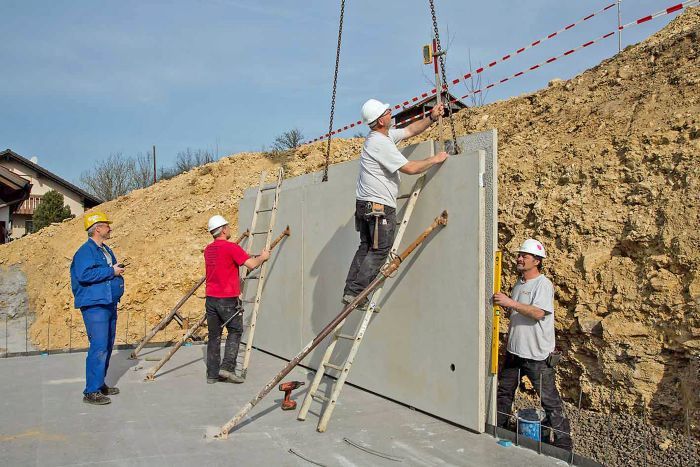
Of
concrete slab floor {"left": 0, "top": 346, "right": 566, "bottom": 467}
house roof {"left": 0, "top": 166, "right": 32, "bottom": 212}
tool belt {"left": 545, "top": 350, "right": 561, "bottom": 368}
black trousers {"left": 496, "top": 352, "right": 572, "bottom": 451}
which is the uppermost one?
house roof {"left": 0, "top": 166, "right": 32, "bottom": 212}

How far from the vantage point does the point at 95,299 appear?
593cm

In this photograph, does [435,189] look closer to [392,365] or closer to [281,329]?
[392,365]

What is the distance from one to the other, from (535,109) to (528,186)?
2229 mm

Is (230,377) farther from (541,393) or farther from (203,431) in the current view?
(541,393)

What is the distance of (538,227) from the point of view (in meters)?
6.17

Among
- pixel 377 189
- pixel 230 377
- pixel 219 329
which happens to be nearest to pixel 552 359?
pixel 377 189

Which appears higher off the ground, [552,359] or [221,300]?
[221,300]

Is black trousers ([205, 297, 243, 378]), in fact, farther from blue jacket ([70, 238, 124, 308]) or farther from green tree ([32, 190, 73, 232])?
green tree ([32, 190, 73, 232])

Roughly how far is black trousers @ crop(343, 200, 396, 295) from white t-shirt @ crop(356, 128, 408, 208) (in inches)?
3.8

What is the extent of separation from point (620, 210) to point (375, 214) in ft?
7.91

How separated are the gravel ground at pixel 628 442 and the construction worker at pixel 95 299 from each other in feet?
14.8

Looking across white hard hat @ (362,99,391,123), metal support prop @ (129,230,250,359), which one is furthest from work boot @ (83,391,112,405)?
white hard hat @ (362,99,391,123)

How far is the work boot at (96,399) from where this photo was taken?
5.82 meters

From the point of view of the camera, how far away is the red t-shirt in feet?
22.0
